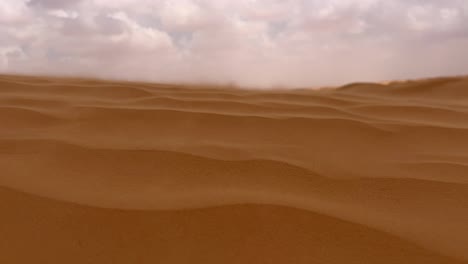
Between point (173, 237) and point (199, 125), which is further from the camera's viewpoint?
point (199, 125)

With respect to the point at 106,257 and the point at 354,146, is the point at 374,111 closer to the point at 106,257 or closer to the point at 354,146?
the point at 354,146

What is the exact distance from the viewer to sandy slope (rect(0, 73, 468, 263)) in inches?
30.5

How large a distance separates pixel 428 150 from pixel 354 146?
0.23 metres

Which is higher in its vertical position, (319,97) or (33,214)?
(319,97)

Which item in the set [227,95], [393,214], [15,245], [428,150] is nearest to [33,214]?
[15,245]

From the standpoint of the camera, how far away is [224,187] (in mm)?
1002

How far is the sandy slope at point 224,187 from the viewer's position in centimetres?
78

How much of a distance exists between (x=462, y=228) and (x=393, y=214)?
13 centimetres

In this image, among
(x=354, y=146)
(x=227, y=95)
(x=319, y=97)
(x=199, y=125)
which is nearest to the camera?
(x=354, y=146)

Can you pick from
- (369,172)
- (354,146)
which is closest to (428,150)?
(354,146)

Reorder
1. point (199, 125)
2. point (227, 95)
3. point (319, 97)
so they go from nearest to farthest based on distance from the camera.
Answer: point (199, 125), point (227, 95), point (319, 97)

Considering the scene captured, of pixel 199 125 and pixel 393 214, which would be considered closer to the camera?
pixel 393 214

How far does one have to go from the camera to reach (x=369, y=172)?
115cm

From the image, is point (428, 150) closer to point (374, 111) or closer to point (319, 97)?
point (374, 111)
